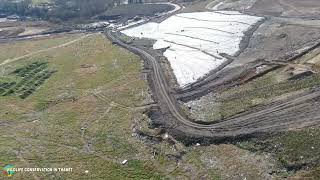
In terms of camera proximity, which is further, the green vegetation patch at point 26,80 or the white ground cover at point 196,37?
the white ground cover at point 196,37

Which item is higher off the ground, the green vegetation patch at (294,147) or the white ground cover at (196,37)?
the white ground cover at (196,37)

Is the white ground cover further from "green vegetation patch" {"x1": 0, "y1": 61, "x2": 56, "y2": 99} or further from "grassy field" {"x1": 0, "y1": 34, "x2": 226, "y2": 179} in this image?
"green vegetation patch" {"x1": 0, "y1": 61, "x2": 56, "y2": 99}

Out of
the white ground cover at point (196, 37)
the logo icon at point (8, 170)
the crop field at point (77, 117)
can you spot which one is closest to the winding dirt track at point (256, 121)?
the crop field at point (77, 117)

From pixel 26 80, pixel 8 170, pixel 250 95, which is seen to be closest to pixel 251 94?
pixel 250 95

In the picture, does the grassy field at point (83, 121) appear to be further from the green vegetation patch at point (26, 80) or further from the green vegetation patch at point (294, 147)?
the green vegetation patch at point (294, 147)

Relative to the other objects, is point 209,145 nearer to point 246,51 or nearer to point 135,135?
point 135,135

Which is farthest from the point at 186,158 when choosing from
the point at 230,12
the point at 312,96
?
the point at 230,12

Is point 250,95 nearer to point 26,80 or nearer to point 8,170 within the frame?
point 8,170
